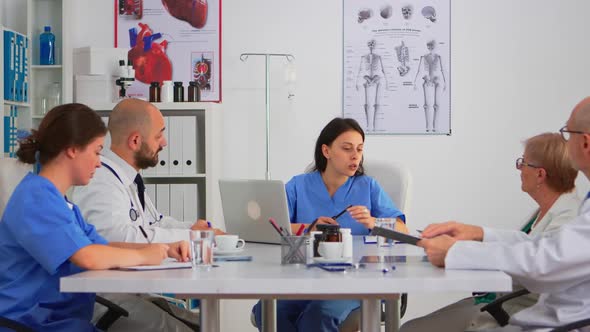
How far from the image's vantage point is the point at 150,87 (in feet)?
17.2

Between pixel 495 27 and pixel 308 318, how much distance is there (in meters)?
3.10

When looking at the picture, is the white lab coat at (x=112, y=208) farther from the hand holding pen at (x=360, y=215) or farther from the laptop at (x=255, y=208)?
the hand holding pen at (x=360, y=215)

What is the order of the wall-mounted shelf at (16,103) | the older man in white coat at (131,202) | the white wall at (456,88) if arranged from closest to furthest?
the older man in white coat at (131,202), the wall-mounted shelf at (16,103), the white wall at (456,88)

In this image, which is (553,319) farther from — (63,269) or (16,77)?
(16,77)

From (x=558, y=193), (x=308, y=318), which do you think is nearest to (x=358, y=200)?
(x=308, y=318)

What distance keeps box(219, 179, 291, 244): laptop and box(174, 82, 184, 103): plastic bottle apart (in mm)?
2106

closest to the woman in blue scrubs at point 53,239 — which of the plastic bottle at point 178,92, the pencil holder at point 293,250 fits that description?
the pencil holder at point 293,250

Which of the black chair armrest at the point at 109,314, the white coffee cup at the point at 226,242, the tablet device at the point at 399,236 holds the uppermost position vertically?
the tablet device at the point at 399,236

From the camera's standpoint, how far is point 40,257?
2215mm

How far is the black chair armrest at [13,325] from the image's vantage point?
7.19 feet

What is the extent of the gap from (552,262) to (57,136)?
4.39ft

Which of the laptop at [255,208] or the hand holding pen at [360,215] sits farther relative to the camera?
the hand holding pen at [360,215]

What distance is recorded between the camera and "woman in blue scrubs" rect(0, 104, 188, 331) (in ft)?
7.20

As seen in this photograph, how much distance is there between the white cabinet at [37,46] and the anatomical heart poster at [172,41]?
0.41 m
